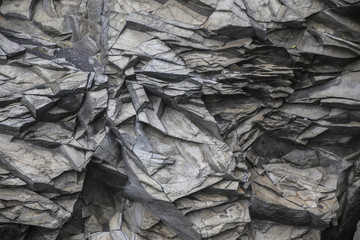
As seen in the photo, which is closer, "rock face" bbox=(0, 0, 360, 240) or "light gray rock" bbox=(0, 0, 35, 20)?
"rock face" bbox=(0, 0, 360, 240)

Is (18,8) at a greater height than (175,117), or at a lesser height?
greater

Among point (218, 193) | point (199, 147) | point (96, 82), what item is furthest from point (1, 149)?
point (218, 193)

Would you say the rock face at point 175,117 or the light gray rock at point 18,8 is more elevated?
the light gray rock at point 18,8

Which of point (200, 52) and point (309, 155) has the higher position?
point (200, 52)

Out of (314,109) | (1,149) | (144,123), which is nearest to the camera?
(1,149)

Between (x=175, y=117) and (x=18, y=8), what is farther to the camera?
(x=18, y=8)

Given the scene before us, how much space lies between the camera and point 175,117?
34.3 feet

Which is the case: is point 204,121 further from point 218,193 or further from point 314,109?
point 314,109

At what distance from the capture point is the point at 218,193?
10250mm

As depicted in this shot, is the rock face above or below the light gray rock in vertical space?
below

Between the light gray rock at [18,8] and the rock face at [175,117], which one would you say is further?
the light gray rock at [18,8]

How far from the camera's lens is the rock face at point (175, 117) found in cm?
974

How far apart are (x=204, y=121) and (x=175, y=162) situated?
1393mm

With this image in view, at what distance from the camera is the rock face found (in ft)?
32.0
